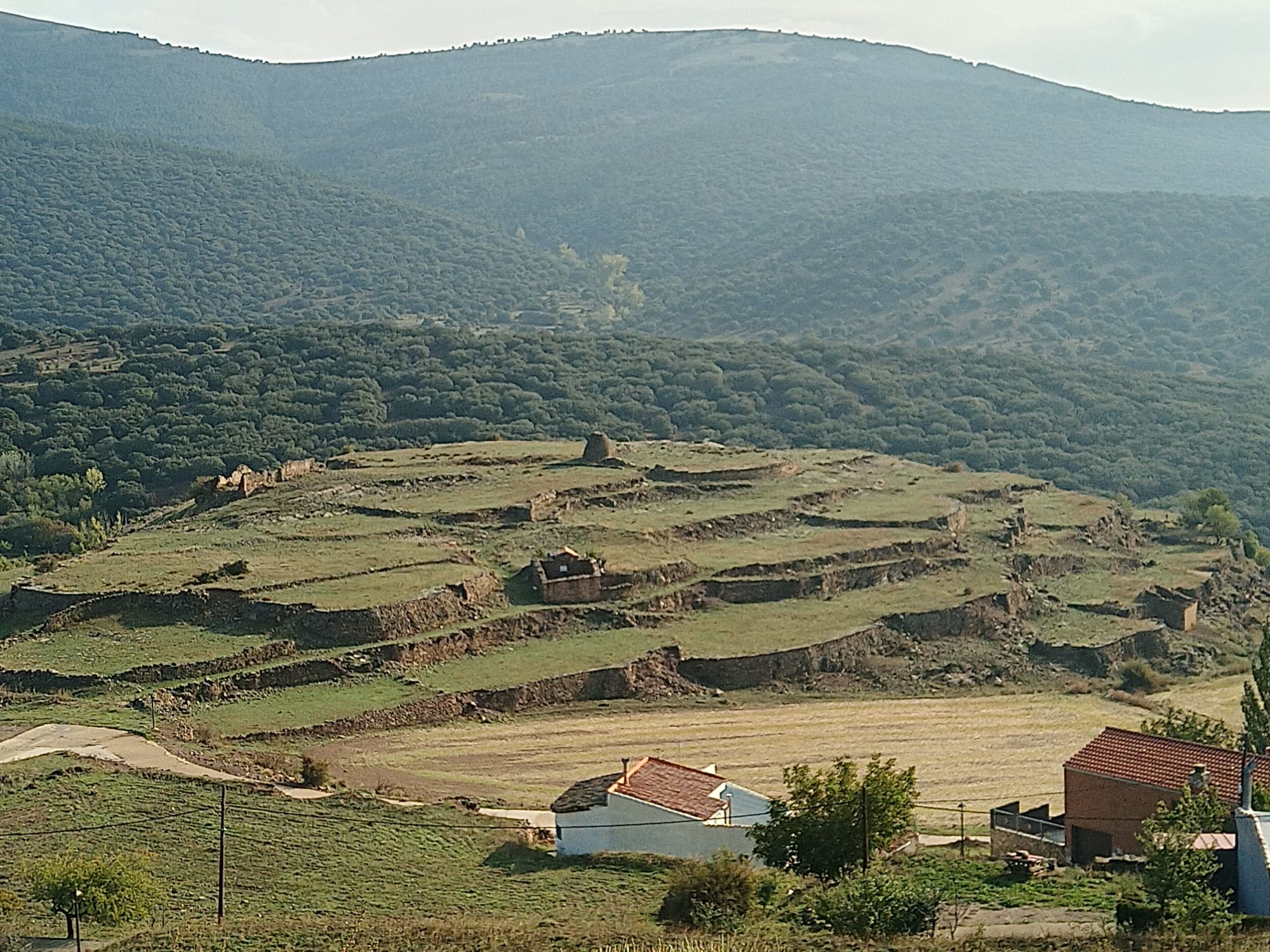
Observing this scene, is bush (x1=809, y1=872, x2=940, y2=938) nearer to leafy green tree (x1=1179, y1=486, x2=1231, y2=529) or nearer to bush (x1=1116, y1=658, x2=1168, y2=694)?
bush (x1=1116, y1=658, x2=1168, y2=694)

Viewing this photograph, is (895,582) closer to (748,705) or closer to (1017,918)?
(748,705)

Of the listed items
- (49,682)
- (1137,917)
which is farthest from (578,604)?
(1137,917)

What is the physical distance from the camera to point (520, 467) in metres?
58.6

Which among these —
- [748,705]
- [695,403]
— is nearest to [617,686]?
[748,705]

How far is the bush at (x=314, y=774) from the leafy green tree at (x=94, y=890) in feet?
22.1

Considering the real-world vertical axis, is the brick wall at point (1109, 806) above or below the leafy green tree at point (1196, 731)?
above

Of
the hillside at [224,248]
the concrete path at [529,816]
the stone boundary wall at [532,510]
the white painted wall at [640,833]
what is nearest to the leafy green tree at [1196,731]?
the white painted wall at [640,833]

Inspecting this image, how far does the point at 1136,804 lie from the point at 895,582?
75.4ft

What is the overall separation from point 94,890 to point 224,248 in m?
137

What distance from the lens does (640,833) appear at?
86.7 ft

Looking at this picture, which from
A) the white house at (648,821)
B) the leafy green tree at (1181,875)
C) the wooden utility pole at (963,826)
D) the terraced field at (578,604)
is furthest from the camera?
the terraced field at (578,604)

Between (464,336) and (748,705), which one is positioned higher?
(464,336)

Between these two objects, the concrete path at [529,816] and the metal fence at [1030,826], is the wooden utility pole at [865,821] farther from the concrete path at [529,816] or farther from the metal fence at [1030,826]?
the concrete path at [529,816]

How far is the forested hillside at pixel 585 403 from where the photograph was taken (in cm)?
7175
